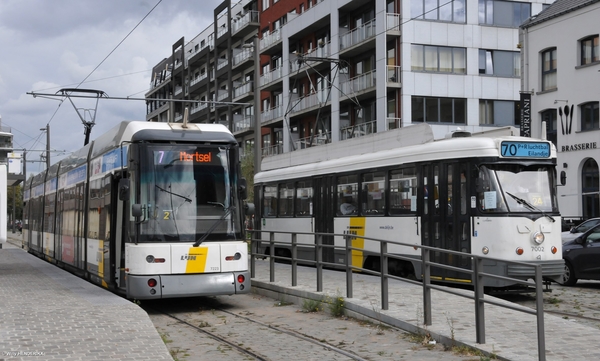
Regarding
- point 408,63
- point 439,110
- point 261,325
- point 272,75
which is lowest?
point 261,325

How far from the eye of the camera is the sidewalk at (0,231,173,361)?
26.3 ft

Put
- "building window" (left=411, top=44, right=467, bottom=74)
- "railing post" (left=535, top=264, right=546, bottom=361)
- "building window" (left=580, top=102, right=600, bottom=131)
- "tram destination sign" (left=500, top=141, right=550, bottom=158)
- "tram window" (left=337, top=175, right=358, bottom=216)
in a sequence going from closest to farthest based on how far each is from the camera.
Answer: "railing post" (left=535, top=264, right=546, bottom=361) → "tram destination sign" (left=500, top=141, right=550, bottom=158) → "tram window" (left=337, top=175, right=358, bottom=216) → "building window" (left=580, top=102, right=600, bottom=131) → "building window" (left=411, top=44, right=467, bottom=74)

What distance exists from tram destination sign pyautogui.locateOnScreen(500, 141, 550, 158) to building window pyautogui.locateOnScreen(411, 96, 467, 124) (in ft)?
82.7

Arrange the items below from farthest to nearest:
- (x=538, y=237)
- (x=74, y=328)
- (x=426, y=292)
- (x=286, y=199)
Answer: (x=286, y=199) < (x=538, y=237) < (x=426, y=292) < (x=74, y=328)

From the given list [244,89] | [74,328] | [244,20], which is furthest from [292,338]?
[244,20]

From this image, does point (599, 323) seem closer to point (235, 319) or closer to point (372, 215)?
point (235, 319)

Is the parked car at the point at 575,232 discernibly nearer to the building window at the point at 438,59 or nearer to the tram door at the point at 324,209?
the tram door at the point at 324,209

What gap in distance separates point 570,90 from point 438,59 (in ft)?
24.6

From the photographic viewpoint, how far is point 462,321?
9.95 metres

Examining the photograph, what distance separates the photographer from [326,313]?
12031 mm

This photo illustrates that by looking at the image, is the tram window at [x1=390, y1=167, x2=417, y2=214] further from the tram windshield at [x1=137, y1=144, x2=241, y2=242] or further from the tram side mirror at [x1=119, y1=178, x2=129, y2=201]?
the tram side mirror at [x1=119, y1=178, x2=129, y2=201]

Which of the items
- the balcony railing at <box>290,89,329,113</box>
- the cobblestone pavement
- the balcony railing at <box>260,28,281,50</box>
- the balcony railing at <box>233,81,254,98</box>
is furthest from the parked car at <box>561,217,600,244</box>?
the balcony railing at <box>233,81,254,98</box>

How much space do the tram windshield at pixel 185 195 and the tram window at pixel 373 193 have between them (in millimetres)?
4947

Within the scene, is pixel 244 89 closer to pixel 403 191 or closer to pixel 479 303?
pixel 403 191
